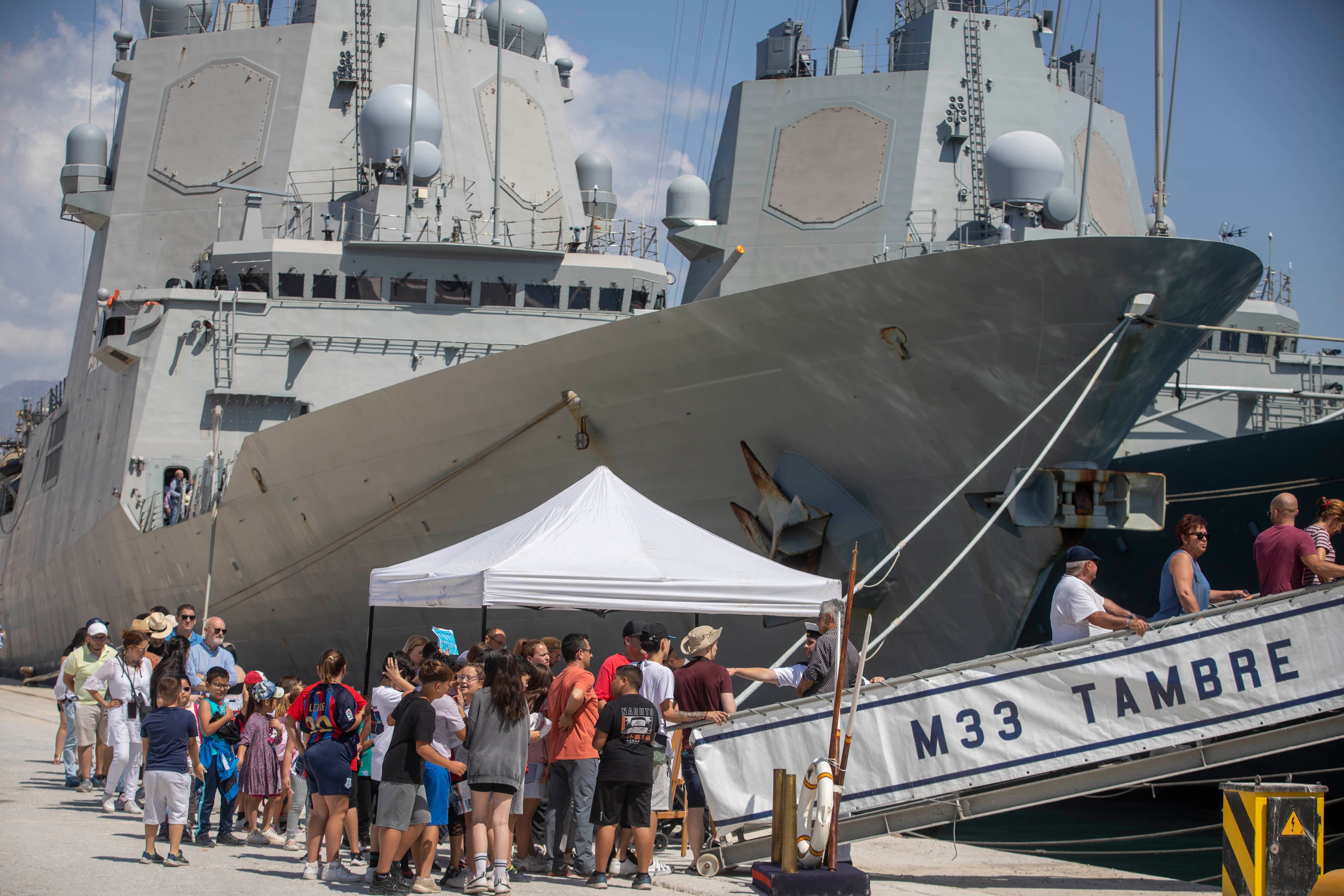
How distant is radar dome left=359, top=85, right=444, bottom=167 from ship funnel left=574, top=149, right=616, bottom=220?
358 cm

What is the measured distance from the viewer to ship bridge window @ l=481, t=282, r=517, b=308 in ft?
51.1

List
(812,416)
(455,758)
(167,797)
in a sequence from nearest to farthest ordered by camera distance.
Result: (455,758) → (167,797) → (812,416)

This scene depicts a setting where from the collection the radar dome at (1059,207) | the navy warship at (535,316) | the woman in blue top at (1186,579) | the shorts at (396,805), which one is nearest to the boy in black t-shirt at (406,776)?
the shorts at (396,805)

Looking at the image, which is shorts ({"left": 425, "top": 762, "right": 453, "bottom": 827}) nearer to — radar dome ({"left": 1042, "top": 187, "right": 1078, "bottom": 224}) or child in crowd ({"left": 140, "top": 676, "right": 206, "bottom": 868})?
child in crowd ({"left": 140, "top": 676, "right": 206, "bottom": 868})

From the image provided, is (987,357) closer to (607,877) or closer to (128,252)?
(607,877)

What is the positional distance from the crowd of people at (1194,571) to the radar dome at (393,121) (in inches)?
476

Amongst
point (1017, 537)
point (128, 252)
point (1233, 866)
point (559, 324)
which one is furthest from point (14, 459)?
point (1233, 866)

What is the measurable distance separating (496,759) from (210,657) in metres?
3.17

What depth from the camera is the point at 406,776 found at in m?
5.23

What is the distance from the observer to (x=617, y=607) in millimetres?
6762

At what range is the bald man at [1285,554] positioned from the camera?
589 centimetres

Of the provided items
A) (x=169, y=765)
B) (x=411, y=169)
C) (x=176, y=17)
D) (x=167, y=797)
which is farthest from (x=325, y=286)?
(x=167, y=797)

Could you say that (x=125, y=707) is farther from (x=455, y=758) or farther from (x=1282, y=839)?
(x=1282, y=839)

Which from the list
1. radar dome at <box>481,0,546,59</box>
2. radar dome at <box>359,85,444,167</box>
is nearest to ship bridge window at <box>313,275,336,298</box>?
radar dome at <box>359,85,444,167</box>
